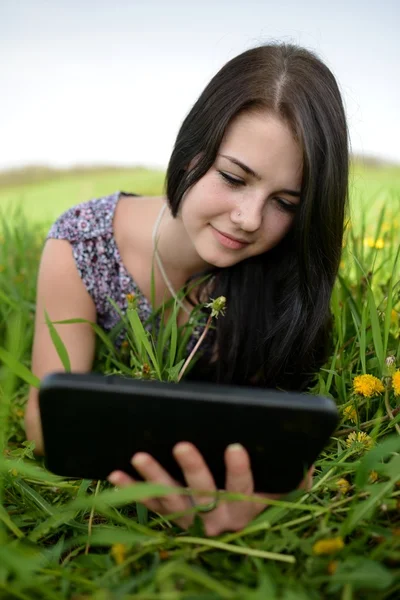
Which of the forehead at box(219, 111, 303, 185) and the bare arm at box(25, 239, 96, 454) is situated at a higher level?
the forehead at box(219, 111, 303, 185)

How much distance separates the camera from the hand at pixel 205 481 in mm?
802

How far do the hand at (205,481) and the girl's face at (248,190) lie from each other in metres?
0.77

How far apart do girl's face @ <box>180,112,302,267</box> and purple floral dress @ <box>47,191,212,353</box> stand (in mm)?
492

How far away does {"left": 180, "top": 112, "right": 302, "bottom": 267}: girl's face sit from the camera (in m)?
1.42

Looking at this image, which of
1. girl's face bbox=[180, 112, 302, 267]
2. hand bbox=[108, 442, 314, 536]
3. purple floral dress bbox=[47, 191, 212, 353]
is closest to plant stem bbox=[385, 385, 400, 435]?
hand bbox=[108, 442, 314, 536]

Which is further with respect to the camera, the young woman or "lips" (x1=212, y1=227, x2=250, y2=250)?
"lips" (x1=212, y1=227, x2=250, y2=250)

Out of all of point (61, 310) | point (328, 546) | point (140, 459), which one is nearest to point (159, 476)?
point (140, 459)

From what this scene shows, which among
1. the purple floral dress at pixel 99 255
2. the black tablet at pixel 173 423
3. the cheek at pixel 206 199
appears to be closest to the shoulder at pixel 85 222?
the purple floral dress at pixel 99 255

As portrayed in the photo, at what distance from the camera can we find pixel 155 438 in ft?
2.72

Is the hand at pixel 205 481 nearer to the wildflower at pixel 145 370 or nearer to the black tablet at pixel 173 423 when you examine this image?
the black tablet at pixel 173 423

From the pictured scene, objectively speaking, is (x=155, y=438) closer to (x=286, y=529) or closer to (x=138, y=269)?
(x=286, y=529)

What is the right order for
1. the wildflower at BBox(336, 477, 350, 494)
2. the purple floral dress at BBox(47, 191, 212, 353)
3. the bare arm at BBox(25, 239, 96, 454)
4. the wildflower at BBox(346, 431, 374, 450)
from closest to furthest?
the wildflower at BBox(336, 477, 350, 494)
the wildflower at BBox(346, 431, 374, 450)
the bare arm at BBox(25, 239, 96, 454)
the purple floral dress at BBox(47, 191, 212, 353)

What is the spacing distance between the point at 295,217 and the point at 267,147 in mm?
223

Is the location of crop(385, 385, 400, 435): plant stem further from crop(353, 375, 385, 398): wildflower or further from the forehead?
the forehead
